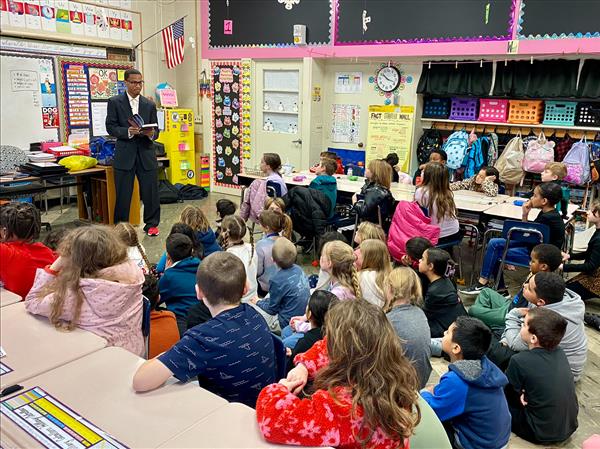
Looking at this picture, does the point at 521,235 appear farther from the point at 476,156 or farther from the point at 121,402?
the point at 121,402

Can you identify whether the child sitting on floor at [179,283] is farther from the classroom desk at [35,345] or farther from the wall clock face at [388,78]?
the wall clock face at [388,78]

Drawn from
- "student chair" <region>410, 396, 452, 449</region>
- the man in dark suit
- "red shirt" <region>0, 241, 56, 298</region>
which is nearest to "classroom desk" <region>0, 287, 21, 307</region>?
"red shirt" <region>0, 241, 56, 298</region>

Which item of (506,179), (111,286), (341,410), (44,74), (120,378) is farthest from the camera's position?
(44,74)

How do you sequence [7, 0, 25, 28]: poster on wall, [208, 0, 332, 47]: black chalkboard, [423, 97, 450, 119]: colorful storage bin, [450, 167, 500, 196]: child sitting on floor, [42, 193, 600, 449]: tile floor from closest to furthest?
[42, 193, 600, 449]: tile floor → [450, 167, 500, 196]: child sitting on floor → [7, 0, 25, 28]: poster on wall → [423, 97, 450, 119]: colorful storage bin → [208, 0, 332, 47]: black chalkboard

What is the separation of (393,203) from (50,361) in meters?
3.55

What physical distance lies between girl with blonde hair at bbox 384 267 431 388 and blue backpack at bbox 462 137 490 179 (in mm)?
4051

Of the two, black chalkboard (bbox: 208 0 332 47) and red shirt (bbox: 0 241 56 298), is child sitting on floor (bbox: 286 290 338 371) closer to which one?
red shirt (bbox: 0 241 56 298)

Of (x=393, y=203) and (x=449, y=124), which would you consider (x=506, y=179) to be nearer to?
(x=449, y=124)

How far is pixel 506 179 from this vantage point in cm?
601

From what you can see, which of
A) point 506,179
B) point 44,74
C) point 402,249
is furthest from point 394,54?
point 44,74

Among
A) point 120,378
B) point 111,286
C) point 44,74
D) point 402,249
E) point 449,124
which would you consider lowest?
point 402,249

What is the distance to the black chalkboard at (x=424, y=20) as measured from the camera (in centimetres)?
570

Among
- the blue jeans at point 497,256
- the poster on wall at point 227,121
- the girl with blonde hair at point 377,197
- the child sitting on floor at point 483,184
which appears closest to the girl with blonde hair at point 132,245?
the girl with blonde hair at point 377,197

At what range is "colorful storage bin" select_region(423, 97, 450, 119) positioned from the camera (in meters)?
6.49
